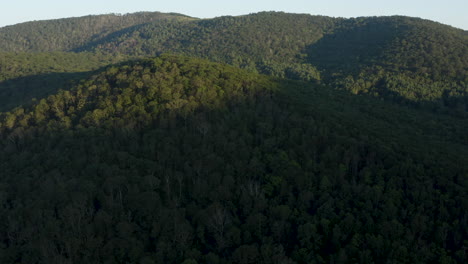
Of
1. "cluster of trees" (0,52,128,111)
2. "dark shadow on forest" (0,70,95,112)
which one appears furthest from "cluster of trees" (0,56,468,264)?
"dark shadow on forest" (0,70,95,112)

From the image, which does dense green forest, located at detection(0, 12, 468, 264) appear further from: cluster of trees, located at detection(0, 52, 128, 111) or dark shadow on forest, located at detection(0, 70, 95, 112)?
dark shadow on forest, located at detection(0, 70, 95, 112)

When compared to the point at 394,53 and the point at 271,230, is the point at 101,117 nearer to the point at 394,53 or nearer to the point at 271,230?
the point at 271,230

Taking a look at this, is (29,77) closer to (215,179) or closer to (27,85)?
(27,85)

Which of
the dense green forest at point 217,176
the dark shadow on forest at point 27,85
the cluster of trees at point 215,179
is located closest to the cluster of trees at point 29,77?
the dark shadow on forest at point 27,85

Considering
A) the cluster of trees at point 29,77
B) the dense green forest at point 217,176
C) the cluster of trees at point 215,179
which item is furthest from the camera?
the cluster of trees at point 29,77

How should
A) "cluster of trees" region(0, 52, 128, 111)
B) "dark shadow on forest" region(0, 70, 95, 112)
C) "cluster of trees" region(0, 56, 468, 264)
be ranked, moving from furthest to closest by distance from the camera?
"dark shadow on forest" region(0, 70, 95, 112) < "cluster of trees" region(0, 52, 128, 111) < "cluster of trees" region(0, 56, 468, 264)

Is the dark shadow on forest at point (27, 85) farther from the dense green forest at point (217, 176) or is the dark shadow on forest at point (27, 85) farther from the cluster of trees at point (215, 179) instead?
the cluster of trees at point (215, 179)

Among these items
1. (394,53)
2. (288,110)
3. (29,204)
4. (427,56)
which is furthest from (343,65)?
(29,204)

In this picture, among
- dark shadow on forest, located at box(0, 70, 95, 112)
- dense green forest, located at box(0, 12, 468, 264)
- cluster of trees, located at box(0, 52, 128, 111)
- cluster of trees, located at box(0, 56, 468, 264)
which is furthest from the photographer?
dark shadow on forest, located at box(0, 70, 95, 112)

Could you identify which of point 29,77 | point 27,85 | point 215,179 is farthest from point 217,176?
point 29,77
